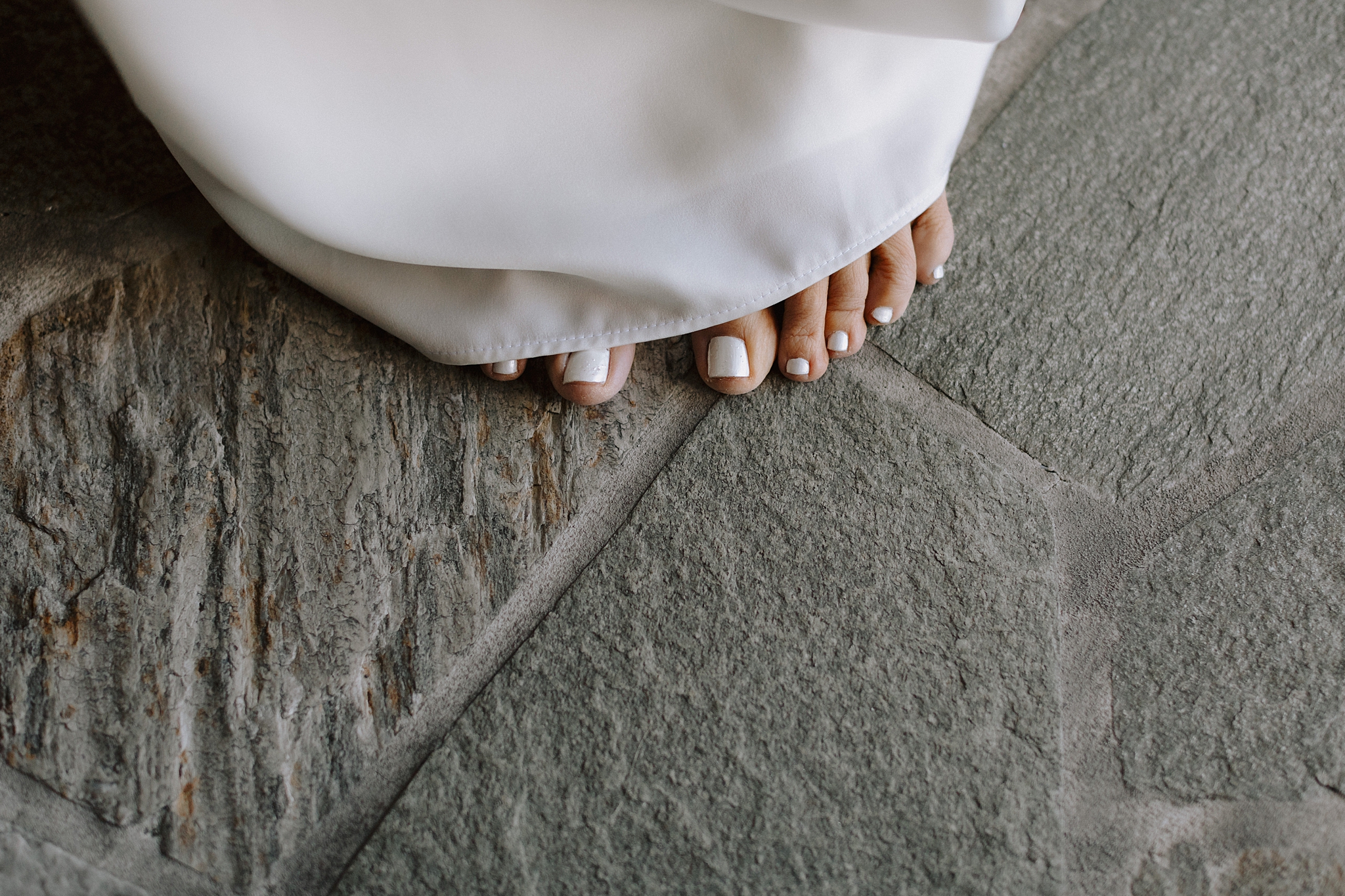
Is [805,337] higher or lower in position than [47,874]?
higher

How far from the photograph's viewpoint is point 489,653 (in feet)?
2.22

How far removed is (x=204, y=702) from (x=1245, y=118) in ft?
3.76

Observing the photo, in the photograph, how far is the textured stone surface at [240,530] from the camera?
0.64 m

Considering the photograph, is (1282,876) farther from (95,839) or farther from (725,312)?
(95,839)

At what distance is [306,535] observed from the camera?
27.6 inches

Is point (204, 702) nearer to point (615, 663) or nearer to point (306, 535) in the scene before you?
point (306, 535)

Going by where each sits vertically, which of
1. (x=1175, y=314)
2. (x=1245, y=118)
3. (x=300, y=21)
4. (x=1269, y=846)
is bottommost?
(x=1269, y=846)

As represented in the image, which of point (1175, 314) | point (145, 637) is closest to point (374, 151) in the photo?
point (145, 637)

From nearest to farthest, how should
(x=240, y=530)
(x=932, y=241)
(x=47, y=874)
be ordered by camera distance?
1. (x=47, y=874)
2. (x=240, y=530)
3. (x=932, y=241)

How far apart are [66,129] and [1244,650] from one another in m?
1.17

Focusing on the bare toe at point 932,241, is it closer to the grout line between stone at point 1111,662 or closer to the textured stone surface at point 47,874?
the grout line between stone at point 1111,662

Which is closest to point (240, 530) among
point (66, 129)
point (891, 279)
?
point (66, 129)

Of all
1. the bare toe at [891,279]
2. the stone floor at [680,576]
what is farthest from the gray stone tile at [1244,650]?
Answer: the bare toe at [891,279]

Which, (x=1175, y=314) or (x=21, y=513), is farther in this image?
(x=1175, y=314)
